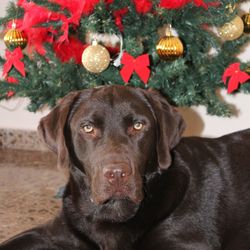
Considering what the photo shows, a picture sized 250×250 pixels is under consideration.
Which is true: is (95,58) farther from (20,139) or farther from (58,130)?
(20,139)

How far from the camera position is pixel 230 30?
2.65 metres

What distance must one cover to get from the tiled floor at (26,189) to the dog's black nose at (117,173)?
3.36 feet

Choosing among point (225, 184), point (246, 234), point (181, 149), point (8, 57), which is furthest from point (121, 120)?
point (8, 57)

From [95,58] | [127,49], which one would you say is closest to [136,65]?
[127,49]

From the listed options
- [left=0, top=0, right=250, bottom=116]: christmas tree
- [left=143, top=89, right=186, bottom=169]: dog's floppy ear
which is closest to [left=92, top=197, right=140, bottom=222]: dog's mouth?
[left=143, top=89, right=186, bottom=169]: dog's floppy ear

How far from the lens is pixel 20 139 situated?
4605mm

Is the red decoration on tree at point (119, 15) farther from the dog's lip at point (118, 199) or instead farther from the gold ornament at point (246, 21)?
the dog's lip at point (118, 199)

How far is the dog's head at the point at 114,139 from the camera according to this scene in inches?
78.5

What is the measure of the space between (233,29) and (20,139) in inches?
97.5

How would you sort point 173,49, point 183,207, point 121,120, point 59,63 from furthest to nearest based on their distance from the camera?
point 59,63 < point 173,49 < point 183,207 < point 121,120

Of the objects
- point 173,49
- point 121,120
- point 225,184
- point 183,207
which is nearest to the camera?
point 121,120

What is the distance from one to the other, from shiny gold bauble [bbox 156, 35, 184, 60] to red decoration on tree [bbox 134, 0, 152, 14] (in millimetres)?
159

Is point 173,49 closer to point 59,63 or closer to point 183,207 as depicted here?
point 59,63

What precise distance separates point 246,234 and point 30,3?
59.2 inches
